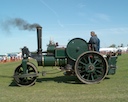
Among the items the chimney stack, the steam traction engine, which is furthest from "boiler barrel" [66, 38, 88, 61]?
the chimney stack

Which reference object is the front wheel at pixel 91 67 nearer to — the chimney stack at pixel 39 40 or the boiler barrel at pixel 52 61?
the boiler barrel at pixel 52 61

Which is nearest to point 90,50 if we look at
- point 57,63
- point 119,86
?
point 57,63

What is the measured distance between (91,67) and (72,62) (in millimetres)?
741

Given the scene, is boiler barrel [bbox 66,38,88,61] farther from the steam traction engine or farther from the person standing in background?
the person standing in background

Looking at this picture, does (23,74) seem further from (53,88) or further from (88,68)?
(88,68)

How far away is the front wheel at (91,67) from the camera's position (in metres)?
8.80

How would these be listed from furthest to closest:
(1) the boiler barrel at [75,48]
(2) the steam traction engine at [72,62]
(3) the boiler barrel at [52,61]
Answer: (3) the boiler barrel at [52,61], (1) the boiler barrel at [75,48], (2) the steam traction engine at [72,62]

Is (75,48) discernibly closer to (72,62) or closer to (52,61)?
(72,62)

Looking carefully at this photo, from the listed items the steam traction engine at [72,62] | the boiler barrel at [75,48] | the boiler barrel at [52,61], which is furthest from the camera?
the boiler barrel at [52,61]

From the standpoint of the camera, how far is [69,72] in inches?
366

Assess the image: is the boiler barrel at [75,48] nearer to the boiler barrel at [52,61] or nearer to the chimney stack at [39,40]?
the boiler barrel at [52,61]

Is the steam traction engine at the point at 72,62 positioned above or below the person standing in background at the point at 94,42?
below

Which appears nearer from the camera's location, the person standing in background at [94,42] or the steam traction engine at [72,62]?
the steam traction engine at [72,62]

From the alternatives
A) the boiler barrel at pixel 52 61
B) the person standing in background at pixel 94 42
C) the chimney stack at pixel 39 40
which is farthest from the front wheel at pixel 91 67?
the chimney stack at pixel 39 40
